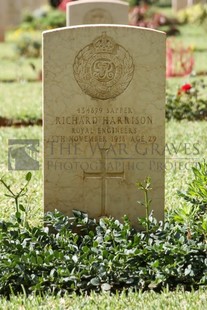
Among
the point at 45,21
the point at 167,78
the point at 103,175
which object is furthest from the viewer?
the point at 45,21

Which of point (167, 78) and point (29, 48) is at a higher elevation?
point (29, 48)

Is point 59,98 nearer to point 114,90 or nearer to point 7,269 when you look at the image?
point 114,90

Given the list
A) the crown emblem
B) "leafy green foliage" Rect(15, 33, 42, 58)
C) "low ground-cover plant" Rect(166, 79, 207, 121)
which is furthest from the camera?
"leafy green foliage" Rect(15, 33, 42, 58)

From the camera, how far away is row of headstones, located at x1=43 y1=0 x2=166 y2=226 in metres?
5.70

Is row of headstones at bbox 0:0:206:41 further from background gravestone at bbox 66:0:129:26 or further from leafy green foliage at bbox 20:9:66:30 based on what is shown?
leafy green foliage at bbox 20:9:66:30

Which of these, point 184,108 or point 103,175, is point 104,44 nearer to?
point 103,175

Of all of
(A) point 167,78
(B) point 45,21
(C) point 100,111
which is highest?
(B) point 45,21

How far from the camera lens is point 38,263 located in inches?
199

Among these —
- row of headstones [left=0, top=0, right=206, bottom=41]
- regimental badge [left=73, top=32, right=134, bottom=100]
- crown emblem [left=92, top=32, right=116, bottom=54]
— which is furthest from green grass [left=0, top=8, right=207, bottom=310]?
row of headstones [left=0, top=0, right=206, bottom=41]

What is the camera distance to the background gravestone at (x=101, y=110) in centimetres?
570

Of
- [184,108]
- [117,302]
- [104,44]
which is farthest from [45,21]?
[117,302]

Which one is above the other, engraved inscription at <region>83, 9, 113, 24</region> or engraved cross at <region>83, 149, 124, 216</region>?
engraved inscription at <region>83, 9, 113, 24</region>

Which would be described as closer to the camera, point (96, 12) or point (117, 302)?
point (117, 302)

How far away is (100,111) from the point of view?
576 cm
